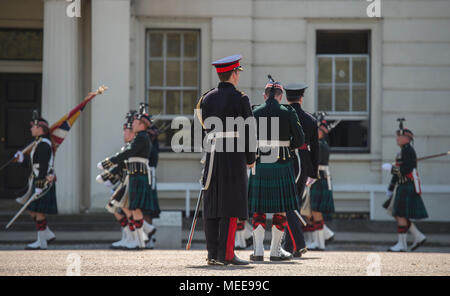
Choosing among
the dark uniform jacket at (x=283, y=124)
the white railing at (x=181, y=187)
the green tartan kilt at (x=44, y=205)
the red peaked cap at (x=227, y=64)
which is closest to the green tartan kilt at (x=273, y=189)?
the dark uniform jacket at (x=283, y=124)

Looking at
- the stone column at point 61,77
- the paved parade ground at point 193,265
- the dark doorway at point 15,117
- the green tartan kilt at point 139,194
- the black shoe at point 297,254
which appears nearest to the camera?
the paved parade ground at point 193,265

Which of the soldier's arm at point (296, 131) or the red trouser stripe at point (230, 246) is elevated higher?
the soldier's arm at point (296, 131)

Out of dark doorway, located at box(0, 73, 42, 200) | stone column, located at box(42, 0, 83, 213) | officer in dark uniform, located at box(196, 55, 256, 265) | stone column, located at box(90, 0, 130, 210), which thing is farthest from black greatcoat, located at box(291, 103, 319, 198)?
dark doorway, located at box(0, 73, 42, 200)

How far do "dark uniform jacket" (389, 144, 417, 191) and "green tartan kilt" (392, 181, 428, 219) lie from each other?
124 millimetres

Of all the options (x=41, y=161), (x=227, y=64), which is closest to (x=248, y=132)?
(x=227, y=64)

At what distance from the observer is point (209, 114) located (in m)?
8.52

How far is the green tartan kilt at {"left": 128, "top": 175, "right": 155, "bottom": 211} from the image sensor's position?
12102 mm

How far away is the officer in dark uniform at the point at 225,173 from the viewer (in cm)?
841

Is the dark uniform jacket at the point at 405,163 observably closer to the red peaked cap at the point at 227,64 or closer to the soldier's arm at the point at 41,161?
the soldier's arm at the point at 41,161

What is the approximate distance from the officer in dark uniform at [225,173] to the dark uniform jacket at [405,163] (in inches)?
180

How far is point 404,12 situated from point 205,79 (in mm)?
3507

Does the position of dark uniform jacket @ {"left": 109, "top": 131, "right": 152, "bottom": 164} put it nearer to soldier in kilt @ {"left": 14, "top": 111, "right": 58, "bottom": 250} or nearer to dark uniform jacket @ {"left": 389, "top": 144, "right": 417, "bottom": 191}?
soldier in kilt @ {"left": 14, "top": 111, "right": 58, "bottom": 250}
